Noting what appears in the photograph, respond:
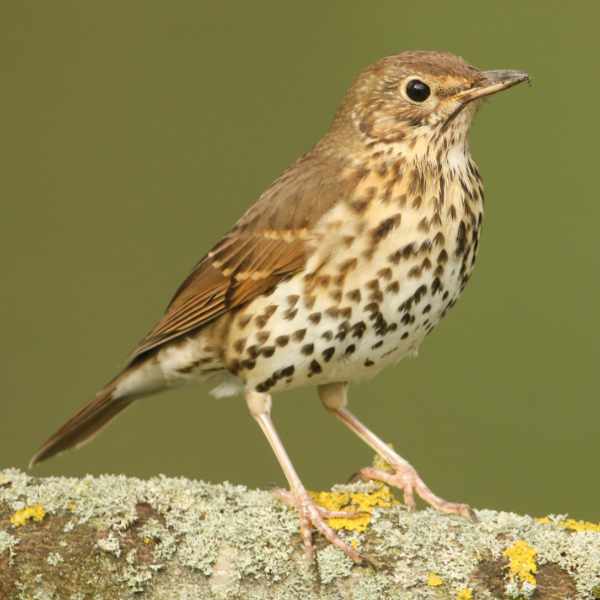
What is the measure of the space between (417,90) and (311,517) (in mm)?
1354

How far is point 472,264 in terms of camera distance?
12.9ft

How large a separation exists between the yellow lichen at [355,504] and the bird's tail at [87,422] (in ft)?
3.37

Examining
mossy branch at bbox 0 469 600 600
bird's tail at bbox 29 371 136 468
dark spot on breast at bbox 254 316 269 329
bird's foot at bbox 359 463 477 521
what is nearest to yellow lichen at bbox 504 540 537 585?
mossy branch at bbox 0 469 600 600

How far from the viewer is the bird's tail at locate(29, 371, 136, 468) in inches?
172

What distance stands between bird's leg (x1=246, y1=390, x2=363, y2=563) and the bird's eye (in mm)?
1025

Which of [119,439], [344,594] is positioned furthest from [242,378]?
[119,439]

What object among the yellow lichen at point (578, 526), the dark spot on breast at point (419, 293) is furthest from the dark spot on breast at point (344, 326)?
the yellow lichen at point (578, 526)

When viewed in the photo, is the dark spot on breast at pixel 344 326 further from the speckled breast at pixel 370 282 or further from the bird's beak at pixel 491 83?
the bird's beak at pixel 491 83

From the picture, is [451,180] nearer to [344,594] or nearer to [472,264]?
[472,264]

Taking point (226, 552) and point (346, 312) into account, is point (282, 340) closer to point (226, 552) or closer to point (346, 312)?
point (346, 312)

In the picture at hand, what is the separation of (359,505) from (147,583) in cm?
68

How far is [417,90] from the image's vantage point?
3871 mm

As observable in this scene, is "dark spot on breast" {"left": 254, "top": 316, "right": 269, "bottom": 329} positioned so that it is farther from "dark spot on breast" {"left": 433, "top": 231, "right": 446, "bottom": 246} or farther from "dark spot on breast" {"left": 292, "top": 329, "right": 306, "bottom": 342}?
"dark spot on breast" {"left": 433, "top": 231, "right": 446, "bottom": 246}

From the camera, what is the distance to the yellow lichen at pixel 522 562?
3.08m
